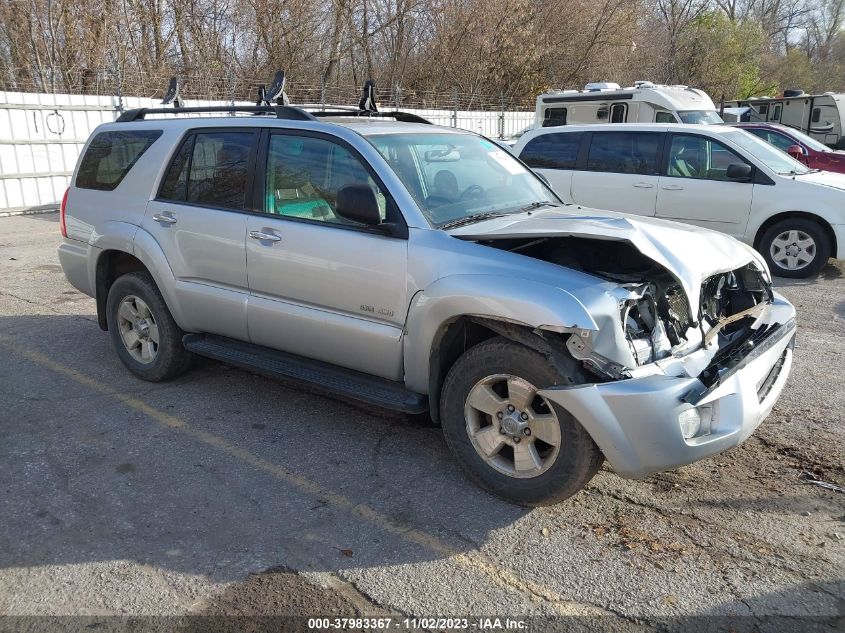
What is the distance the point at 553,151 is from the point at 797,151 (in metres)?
5.52

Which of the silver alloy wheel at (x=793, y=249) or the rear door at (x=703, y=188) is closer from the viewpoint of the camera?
the silver alloy wheel at (x=793, y=249)

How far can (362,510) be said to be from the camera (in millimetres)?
3600

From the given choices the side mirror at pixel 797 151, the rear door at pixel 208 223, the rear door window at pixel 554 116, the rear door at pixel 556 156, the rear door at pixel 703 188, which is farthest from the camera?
the rear door window at pixel 554 116

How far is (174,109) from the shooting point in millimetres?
5555

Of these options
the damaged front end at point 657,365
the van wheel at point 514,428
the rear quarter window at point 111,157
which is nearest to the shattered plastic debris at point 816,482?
the damaged front end at point 657,365

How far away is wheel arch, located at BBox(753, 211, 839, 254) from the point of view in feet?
27.6

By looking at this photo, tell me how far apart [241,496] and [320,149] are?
2056 millimetres

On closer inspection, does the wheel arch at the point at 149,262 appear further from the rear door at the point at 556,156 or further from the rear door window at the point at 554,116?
the rear door window at the point at 554,116

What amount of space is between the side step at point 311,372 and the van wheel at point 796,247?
21.2 ft

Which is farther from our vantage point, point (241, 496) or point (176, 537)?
point (241, 496)

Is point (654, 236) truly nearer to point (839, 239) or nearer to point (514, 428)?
point (514, 428)

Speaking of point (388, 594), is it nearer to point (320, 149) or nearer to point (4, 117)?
point (320, 149)

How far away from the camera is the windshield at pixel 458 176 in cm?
411

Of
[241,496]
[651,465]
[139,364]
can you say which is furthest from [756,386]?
[139,364]
